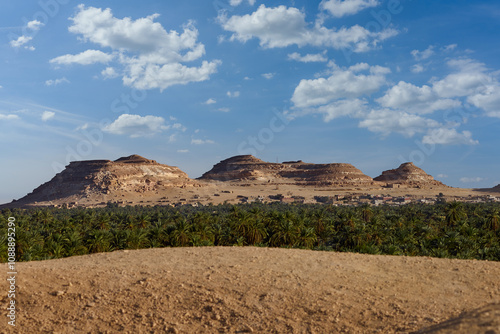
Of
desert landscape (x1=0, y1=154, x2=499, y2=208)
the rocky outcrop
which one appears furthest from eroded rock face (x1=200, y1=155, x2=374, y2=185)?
the rocky outcrop

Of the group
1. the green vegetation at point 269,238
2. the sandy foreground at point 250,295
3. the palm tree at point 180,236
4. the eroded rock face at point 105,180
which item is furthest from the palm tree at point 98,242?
the eroded rock face at point 105,180

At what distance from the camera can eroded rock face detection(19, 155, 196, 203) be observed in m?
118

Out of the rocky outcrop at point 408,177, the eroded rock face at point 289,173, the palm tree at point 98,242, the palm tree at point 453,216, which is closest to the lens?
the palm tree at point 98,242

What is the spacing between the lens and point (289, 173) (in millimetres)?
160000

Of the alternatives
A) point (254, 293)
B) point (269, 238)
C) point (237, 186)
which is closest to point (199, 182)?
point (237, 186)

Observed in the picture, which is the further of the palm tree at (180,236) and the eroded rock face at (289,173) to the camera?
the eroded rock face at (289,173)

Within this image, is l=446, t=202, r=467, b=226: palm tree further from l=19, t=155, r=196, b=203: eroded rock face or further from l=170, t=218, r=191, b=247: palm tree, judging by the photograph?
l=19, t=155, r=196, b=203: eroded rock face

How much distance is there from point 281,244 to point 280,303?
67.3 ft

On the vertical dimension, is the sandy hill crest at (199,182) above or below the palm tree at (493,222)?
above

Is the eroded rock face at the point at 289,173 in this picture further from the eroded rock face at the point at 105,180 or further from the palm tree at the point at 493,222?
the palm tree at the point at 493,222

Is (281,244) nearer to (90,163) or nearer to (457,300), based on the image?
(457,300)

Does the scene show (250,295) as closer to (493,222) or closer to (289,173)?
(493,222)

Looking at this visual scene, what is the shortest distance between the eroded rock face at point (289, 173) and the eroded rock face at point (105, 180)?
83.6 feet

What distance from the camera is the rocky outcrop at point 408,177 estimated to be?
489ft
